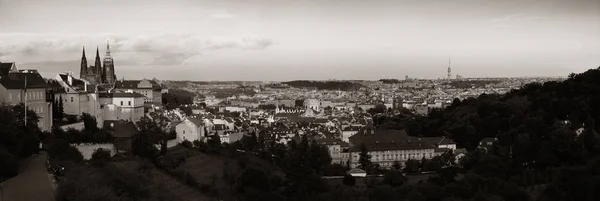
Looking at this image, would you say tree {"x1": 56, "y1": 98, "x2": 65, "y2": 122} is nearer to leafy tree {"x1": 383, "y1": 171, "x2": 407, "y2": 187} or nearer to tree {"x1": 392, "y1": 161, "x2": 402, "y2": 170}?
leafy tree {"x1": 383, "y1": 171, "x2": 407, "y2": 187}

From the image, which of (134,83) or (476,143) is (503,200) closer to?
(476,143)

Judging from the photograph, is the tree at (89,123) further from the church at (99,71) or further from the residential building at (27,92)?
the church at (99,71)

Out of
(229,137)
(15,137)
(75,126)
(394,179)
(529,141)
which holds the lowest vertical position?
(394,179)

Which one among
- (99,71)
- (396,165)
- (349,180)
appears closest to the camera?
(349,180)

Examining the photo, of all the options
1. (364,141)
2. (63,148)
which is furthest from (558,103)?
(63,148)

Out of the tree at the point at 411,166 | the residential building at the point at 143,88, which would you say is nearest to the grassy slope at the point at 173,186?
the tree at the point at 411,166

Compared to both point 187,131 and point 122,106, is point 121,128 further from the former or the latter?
point 187,131

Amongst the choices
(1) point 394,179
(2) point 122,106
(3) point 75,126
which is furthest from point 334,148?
(3) point 75,126

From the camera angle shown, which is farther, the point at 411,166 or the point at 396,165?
the point at 396,165
